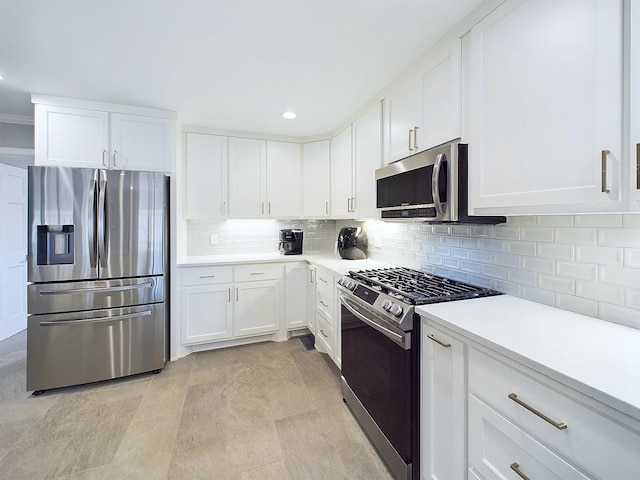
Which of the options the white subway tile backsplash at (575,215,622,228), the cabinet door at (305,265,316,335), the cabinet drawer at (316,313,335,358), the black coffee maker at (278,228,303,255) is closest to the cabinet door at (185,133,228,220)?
the black coffee maker at (278,228,303,255)

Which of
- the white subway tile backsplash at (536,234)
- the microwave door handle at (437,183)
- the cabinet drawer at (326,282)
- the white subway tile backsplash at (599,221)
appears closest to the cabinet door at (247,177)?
the cabinet drawer at (326,282)

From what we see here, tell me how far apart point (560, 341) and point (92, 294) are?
299 cm

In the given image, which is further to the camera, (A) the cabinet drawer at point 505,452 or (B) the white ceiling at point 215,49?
(B) the white ceiling at point 215,49

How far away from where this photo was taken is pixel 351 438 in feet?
5.85

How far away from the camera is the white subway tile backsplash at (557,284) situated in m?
1.31

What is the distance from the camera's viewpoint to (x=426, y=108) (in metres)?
1.76

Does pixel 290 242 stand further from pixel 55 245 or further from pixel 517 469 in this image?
pixel 517 469

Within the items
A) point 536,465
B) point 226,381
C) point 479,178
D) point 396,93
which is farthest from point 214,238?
point 536,465

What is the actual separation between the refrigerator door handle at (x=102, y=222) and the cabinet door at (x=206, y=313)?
2.34 ft

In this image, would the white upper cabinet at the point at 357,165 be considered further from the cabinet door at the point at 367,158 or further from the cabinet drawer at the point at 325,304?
the cabinet drawer at the point at 325,304

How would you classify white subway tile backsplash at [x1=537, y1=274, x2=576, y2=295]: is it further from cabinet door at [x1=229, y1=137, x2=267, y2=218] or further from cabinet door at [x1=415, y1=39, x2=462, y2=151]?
cabinet door at [x1=229, y1=137, x2=267, y2=218]

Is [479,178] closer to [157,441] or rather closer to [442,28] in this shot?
[442,28]

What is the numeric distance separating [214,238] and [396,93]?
2472 millimetres

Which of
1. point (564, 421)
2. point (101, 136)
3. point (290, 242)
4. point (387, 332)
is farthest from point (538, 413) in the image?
point (101, 136)
